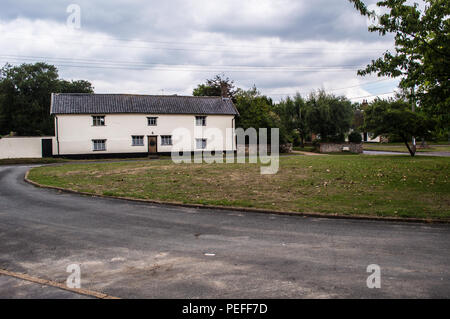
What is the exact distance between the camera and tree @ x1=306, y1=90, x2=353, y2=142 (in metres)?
46.8

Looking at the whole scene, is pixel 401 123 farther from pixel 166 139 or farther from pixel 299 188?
pixel 166 139

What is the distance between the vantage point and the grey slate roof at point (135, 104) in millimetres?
39125

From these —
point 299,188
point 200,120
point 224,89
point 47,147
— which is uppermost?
point 224,89

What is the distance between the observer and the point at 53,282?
5.36 m

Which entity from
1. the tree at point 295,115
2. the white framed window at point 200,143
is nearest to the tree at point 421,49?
the white framed window at point 200,143

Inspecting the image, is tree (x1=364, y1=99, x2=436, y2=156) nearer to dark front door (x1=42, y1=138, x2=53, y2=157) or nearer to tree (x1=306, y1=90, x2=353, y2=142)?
tree (x1=306, y1=90, x2=353, y2=142)

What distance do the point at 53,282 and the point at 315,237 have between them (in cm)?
547

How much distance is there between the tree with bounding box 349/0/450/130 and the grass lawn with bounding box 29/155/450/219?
12.2ft

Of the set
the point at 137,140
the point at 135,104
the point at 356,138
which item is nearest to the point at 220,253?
the point at 137,140

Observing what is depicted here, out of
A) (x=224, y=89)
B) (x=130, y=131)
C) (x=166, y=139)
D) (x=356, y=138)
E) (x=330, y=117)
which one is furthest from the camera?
(x=224, y=89)

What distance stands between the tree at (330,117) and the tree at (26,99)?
46.8 meters

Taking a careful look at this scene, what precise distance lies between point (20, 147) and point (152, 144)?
14577 millimetres

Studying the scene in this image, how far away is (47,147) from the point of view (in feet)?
128

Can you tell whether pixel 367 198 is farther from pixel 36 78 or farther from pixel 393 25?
pixel 36 78
